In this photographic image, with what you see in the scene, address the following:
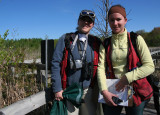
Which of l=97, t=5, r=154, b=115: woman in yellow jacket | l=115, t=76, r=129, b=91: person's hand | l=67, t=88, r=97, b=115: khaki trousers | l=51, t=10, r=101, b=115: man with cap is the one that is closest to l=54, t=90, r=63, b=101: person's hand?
l=51, t=10, r=101, b=115: man with cap

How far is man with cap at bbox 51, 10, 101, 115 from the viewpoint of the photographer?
76.5 inches

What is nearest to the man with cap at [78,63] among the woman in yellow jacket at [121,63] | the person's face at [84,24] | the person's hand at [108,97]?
the person's face at [84,24]

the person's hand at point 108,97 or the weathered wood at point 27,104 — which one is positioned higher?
the person's hand at point 108,97

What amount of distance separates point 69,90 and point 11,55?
320cm

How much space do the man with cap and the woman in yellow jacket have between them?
265 mm

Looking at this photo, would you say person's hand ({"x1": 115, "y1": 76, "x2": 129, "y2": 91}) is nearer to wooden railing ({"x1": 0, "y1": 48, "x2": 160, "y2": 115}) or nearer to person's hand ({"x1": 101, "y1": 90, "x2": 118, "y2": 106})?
person's hand ({"x1": 101, "y1": 90, "x2": 118, "y2": 106})

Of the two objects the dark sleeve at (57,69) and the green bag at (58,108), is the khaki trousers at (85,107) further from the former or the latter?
the dark sleeve at (57,69)

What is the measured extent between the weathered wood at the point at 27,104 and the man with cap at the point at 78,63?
0.29m

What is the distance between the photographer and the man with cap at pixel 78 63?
6.37 feet

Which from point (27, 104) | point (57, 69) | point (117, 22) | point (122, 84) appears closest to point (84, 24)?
point (117, 22)

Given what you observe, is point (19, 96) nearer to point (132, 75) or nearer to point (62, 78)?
point (62, 78)

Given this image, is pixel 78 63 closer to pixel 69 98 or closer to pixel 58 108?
pixel 69 98

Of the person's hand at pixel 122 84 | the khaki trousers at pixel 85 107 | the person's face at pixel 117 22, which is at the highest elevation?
the person's face at pixel 117 22

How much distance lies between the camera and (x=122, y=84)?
5.40 ft
